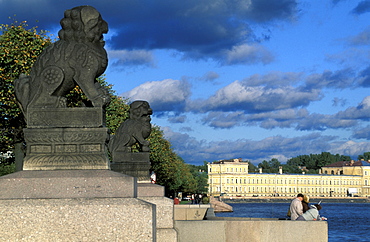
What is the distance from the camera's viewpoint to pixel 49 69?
7.85 m

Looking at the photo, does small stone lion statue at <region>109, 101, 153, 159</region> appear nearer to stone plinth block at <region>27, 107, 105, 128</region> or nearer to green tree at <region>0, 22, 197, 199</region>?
stone plinth block at <region>27, 107, 105, 128</region>

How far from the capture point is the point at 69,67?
7.88 m

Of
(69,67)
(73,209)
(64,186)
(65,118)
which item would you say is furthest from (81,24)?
(73,209)

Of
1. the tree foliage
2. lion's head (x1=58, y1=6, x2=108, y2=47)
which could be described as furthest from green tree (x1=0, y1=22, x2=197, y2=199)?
lion's head (x1=58, y1=6, x2=108, y2=47)

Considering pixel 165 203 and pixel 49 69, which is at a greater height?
pixel 49 69

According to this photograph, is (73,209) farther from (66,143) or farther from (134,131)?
(134,131)

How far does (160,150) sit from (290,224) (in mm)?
37354

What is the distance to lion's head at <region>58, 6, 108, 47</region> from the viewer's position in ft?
26.3

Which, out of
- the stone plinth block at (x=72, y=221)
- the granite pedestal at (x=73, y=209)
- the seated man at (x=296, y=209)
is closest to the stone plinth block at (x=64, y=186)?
the granite pedestal at (x=73, y=209)

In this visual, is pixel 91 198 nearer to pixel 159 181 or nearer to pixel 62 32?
Result: pixel 62 32

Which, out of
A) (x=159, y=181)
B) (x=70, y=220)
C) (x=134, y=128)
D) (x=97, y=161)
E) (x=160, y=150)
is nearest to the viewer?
(x=70, y=220)

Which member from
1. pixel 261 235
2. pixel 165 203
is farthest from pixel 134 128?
pixel 261 235

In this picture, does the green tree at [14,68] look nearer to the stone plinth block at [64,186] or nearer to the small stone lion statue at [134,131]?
the small stone lion statue at [134,131]

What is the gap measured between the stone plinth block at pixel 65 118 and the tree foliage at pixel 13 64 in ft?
69.9
